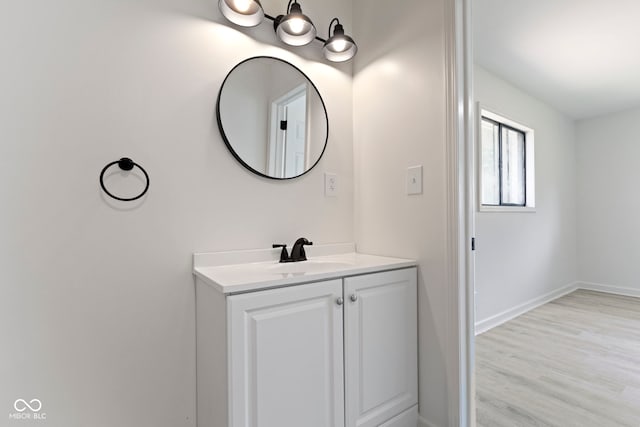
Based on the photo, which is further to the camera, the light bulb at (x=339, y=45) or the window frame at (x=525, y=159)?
the window frame at (x=525, y=159)

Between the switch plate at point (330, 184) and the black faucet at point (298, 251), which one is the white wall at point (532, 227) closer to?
the switch plate at point (330, 184)

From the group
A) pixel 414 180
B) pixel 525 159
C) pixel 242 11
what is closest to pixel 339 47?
pixel 242 11

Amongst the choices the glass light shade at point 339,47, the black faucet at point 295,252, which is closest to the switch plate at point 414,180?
the black faucet at point 295,252

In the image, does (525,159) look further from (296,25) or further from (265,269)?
Answer: (265,269)

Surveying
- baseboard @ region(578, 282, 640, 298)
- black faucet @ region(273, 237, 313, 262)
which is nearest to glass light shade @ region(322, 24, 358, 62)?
black faucet @ region(273, 237, 313, 262)

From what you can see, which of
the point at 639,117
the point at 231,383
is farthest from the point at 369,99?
the point at 639,117

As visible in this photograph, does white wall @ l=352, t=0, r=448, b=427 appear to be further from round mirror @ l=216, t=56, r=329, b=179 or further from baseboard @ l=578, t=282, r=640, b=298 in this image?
baseboard @ l=578, t=282, r=640, b=298

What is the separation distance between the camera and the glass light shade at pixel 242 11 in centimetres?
128

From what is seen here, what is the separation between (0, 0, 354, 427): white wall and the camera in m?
0.98

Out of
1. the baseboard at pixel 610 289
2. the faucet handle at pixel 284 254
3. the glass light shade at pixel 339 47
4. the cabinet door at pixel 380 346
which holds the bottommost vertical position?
the baseboard at pixel 610 289

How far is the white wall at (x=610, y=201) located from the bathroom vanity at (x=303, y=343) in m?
4.41

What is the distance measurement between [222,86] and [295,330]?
43.5 inches

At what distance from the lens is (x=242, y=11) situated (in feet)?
4.29

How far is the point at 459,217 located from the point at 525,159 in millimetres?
3002
